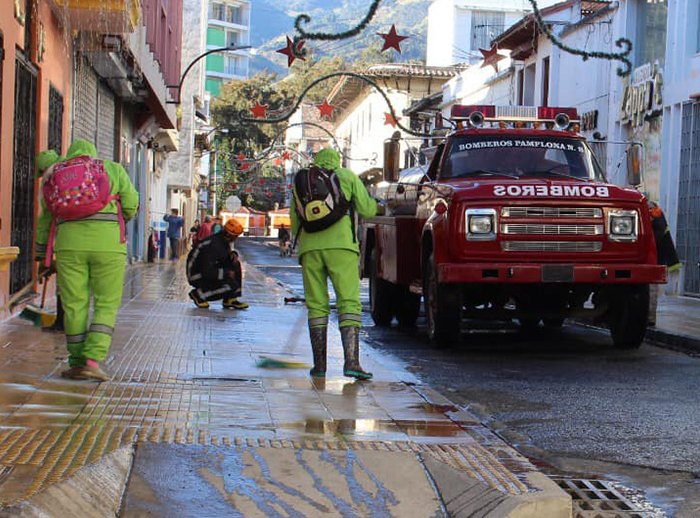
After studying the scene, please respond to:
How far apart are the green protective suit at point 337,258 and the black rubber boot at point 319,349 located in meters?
0.05

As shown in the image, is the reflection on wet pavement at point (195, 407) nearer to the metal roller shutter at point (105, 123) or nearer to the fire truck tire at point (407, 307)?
the fire truck tire at point (407, 307)

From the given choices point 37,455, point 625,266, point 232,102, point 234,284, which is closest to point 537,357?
point 625,266

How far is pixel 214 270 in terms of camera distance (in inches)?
663

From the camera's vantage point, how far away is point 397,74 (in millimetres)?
56469

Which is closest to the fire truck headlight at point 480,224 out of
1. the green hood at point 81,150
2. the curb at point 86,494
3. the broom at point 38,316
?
the broom at point 38,316

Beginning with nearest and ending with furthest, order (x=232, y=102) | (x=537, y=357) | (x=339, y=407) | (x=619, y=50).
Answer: (x=339, y=407) < (x=537, y=357) < (x=619, y=50) < (x=232, y=102)

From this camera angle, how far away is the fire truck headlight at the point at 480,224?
39.0ft

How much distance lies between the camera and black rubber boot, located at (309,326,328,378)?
9.37 meters

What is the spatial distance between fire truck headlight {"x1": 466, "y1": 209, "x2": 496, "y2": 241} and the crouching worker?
214 inches

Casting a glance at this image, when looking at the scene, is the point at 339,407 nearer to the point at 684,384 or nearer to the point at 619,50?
the point at 684,384

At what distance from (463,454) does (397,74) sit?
168 ft

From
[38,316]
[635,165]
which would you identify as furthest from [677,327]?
[38,316]

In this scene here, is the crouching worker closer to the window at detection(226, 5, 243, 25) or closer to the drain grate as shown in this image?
the drain grate

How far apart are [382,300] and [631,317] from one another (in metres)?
3.74
